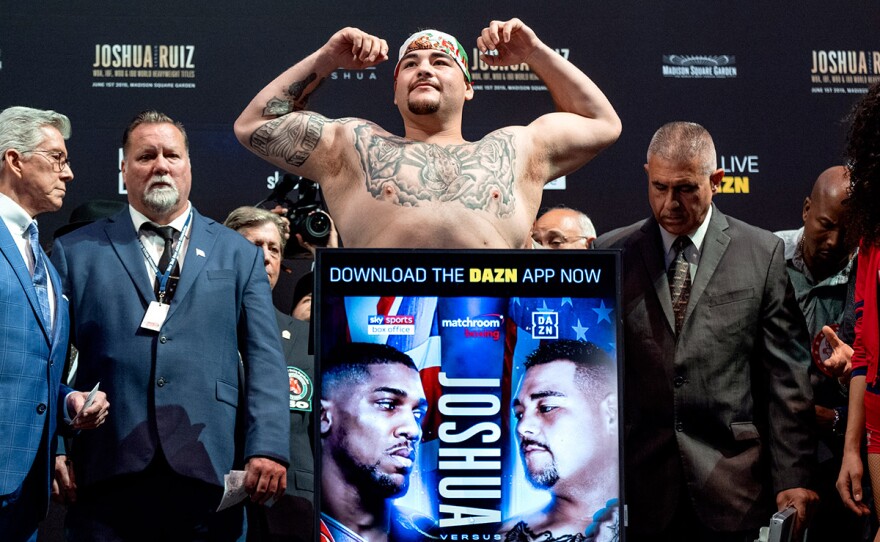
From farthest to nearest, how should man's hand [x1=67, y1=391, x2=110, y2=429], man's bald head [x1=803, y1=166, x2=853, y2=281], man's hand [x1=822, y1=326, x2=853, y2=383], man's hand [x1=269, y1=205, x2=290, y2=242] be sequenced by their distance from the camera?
man's hand [x1=269, y1=205, x2=290, y2=242], man's bald head [x1=803, y1=166, x2=853, y2=281], man's hand [x1=822, y1=326, x2=853, y2=383], man's hand [x1=67, y1=391, x2=110, y2=429]

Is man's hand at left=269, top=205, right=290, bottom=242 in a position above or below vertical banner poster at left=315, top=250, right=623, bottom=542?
above

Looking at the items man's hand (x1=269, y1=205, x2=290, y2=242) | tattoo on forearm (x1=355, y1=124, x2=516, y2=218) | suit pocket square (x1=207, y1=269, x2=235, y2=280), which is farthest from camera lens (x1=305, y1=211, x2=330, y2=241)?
suit pocket square (x1=207, y1=269, x2=235, y2=280)

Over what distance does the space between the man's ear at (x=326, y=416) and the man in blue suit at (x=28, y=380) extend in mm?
641

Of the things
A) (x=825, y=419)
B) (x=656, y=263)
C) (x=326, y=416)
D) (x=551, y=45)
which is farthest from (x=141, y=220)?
(x=551, y=45)

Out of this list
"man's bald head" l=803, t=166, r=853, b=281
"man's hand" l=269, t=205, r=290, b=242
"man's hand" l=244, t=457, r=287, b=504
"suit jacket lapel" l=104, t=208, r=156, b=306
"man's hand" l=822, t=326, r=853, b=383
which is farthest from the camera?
"man's hand" l=269, t=205, r=290, b=242

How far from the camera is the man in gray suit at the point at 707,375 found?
269cm

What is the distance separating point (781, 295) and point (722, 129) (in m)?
2.43

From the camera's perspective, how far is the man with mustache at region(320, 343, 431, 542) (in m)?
2.11

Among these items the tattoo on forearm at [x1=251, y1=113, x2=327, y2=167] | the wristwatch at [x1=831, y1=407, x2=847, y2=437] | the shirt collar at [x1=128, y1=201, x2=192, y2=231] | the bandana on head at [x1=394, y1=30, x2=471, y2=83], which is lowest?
the wristwatch at [x1=831, y1=407, x2=847, y2=437]

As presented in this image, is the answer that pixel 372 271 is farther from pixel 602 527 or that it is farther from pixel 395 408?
pixel 602 527

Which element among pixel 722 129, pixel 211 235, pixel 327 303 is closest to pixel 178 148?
pixel 211 235

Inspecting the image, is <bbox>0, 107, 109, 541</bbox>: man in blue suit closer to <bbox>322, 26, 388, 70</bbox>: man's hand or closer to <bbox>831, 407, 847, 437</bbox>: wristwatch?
<bbox>322, 26, 388, 70</bbox>: man's hand

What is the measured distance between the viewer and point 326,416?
2.13 meters

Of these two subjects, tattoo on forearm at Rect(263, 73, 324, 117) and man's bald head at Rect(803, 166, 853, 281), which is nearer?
tattoo on forearm at Rect(263, 73, 324, 117)
